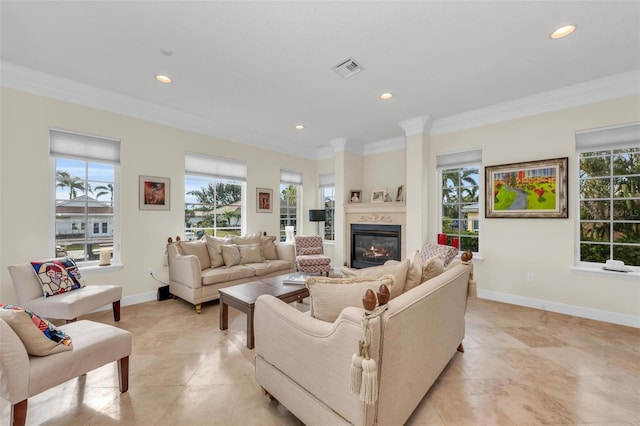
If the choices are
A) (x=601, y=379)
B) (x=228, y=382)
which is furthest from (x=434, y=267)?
(x=228, y=382)

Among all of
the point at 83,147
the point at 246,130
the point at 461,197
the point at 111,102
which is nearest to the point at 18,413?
the point at 83,147

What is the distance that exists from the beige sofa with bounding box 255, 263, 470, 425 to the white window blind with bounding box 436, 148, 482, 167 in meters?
2.96

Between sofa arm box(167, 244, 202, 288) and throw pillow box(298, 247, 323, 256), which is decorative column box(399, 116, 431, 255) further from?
sofa arm box(167, 244, 202, 288)

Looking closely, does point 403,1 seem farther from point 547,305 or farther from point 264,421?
point 547,305

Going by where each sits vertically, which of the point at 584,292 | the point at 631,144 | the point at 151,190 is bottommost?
the point at 584,292

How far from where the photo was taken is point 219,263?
159 inches

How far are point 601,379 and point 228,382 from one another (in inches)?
115

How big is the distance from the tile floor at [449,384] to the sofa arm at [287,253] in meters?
1.88

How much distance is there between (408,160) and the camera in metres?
4.55

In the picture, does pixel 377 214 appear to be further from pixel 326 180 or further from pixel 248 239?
pixel 248 239

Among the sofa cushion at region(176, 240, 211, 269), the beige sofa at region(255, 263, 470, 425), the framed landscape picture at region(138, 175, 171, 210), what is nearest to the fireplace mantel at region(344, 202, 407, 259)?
the sofa cushion at region(176, 240, 211, 269)

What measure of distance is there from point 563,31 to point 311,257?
4.36 meters

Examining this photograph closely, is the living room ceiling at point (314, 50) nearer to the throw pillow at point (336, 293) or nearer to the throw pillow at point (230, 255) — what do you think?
the throw pillow at point (336, 293)

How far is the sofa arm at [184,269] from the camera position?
344 centimetres
